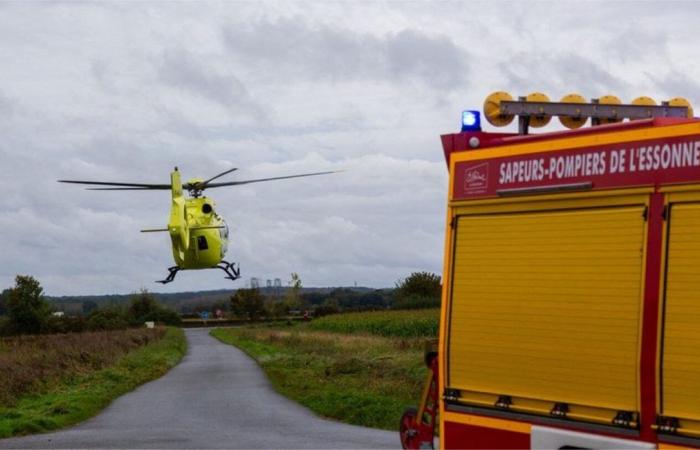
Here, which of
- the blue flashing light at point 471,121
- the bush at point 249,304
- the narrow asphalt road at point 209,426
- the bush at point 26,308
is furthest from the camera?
the bush at point 249,304

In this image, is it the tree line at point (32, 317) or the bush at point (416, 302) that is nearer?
the bush at point (416, 302)

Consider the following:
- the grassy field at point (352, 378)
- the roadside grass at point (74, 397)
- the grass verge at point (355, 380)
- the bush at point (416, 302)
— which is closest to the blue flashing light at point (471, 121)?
the grassy field at point (352, 378)

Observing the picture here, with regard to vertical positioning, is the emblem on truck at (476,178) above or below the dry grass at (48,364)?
above

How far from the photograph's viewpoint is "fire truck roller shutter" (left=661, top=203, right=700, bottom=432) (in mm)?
7000

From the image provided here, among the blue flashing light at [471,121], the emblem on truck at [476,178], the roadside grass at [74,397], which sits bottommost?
the roadside grass at [74,397]

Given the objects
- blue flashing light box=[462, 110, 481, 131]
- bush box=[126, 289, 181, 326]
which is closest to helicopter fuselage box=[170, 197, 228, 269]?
blue flashing light box=[462, 110, 481, 131]

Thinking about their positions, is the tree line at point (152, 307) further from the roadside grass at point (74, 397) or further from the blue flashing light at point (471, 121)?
the blue flashing light at point (471, 121)

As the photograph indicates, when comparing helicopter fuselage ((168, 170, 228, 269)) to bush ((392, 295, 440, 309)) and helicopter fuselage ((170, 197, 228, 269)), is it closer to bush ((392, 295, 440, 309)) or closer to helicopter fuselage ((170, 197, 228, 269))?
helicopter fuselage ((170, 197, 228, 269))

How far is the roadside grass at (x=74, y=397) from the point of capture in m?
21.2

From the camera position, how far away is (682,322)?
23.3ft

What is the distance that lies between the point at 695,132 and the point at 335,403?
Answer: 15.8 metres

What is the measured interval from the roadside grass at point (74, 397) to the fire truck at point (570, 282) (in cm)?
1306

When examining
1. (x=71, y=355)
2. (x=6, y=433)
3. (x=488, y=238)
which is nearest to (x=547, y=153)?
(x=488, y=238)

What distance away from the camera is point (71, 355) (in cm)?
3888
